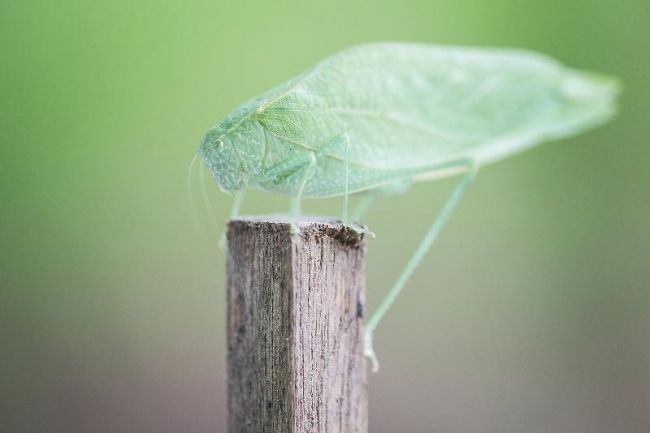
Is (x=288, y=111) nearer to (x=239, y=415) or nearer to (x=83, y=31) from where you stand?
(x=239, y=415)

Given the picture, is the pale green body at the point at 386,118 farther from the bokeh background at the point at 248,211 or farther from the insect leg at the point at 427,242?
the bokeh background at the point at 248,211

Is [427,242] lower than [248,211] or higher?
lower

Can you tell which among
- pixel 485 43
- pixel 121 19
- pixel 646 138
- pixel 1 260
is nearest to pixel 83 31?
pixel 121 19

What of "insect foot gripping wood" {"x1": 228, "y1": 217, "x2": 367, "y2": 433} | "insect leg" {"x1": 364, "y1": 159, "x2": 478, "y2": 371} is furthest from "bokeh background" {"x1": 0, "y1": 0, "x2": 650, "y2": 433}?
"insect foot gripping wood" {"x1": 228, "y1": 217, "x2": 367, "y2": 433}


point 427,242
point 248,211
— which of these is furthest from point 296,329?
point 248,211

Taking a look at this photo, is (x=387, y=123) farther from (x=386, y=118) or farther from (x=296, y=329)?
(x=296, y=329)

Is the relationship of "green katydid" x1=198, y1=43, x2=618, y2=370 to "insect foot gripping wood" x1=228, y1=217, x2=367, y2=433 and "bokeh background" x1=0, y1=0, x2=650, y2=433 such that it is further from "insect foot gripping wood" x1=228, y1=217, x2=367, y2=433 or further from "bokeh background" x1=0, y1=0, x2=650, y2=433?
"bokeh background" x1=0, y1=0, x2=650, y2=433

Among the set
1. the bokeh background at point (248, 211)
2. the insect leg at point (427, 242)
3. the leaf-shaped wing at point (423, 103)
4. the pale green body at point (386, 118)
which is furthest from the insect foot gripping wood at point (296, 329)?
the bokeh background at point (248, 211)

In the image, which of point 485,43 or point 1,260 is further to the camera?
point 485,43
